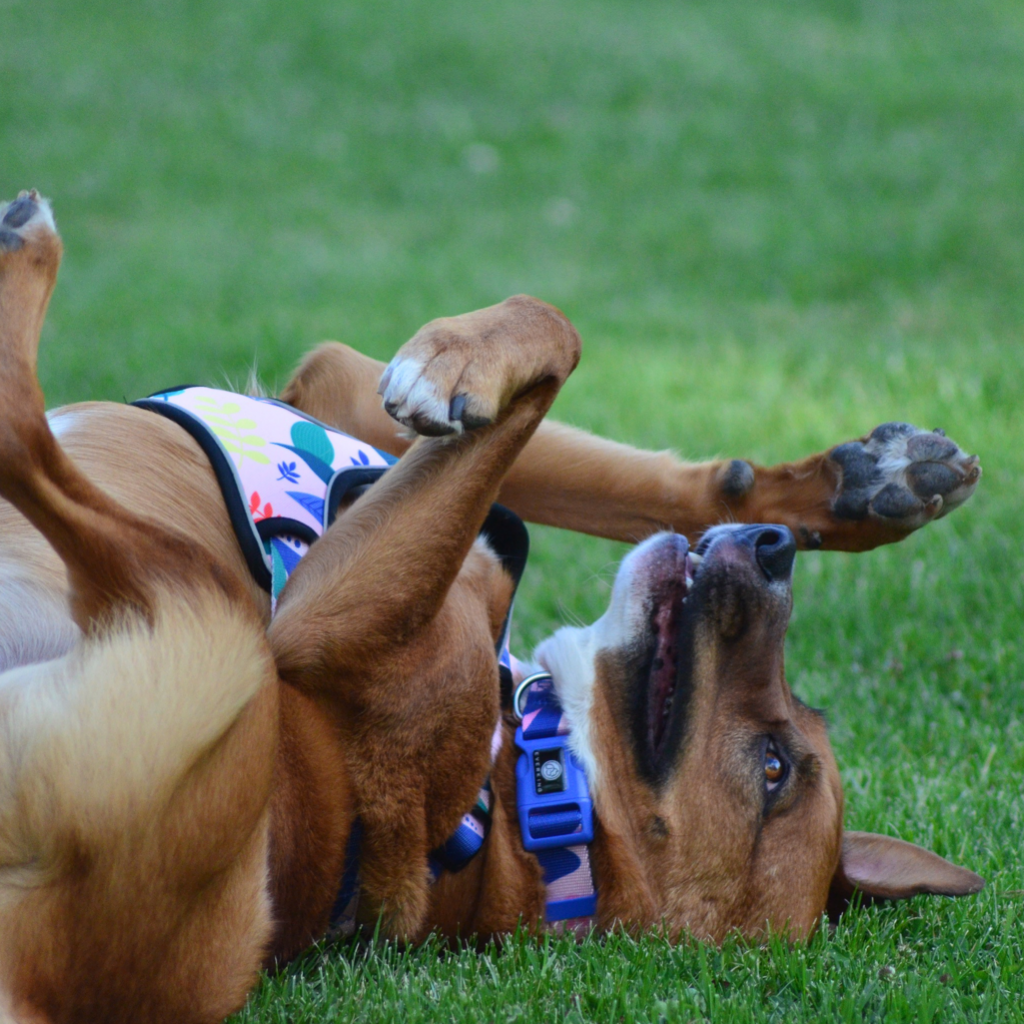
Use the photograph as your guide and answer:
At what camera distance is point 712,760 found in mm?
2568

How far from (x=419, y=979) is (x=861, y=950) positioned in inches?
32.8

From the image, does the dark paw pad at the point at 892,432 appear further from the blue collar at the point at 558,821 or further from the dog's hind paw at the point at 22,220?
the dog's hind paw at the point at 22,220

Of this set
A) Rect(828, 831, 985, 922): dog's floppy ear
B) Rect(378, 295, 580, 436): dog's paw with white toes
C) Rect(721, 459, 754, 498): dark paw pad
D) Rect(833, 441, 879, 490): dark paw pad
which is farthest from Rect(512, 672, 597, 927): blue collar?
Rect(833, 441, 879, 490): dark paw pad

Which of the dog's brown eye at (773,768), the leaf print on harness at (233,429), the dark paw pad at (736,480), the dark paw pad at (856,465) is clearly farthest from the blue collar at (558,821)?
the dark paw pad at (856,465)

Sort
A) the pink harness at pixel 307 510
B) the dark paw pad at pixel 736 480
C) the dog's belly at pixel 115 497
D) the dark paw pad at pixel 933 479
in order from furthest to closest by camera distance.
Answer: the dark paw pad at pixel 736 480 → the dark paw pad at pixel 933 479 → the pink harness at pixel 307 510 → the dog's belly at pixel 115 497

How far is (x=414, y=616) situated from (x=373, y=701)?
0.17 m

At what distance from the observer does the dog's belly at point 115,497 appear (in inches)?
86.4

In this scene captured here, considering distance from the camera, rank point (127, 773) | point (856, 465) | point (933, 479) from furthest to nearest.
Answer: point (856, 465), point (933, 479), point (127, 773)

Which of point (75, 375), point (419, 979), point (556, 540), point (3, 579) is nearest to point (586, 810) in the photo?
point (419, 979)

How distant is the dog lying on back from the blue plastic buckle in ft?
0.04

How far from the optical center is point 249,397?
301cm

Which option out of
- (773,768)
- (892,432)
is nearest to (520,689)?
(773,768)

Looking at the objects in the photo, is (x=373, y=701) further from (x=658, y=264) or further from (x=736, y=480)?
(x=658, y=264)

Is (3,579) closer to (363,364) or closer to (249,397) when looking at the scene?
(249,397)
